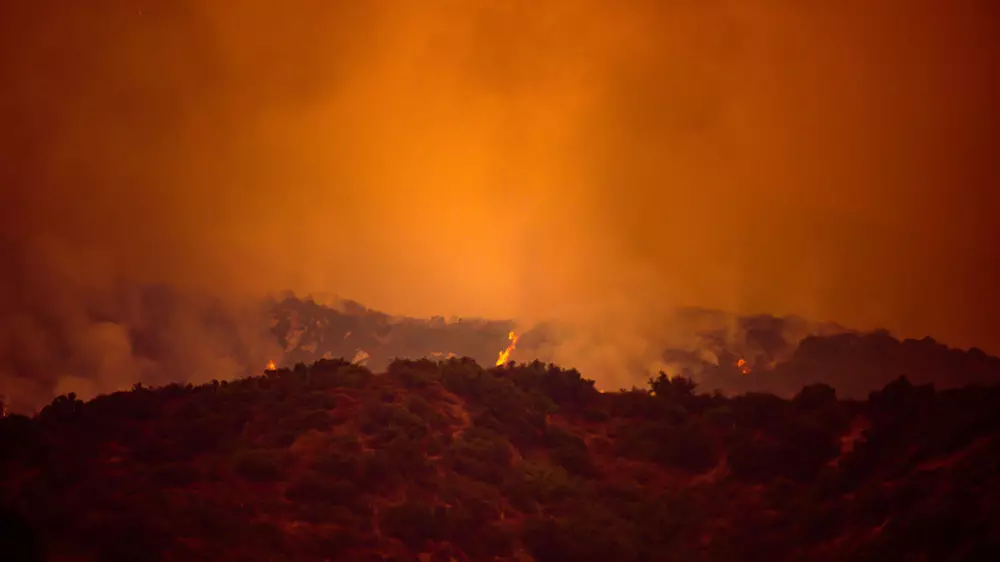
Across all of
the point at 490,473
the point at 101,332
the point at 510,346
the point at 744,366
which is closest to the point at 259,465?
the point at 490,473

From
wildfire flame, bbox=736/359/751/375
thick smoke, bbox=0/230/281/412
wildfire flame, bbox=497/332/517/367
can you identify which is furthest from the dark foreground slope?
wildfire flame, bbox=736/359/751/375

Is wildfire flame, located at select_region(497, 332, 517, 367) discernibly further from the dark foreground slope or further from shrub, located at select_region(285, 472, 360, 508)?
shrub, located at select_region(285, 472, 360, 508)

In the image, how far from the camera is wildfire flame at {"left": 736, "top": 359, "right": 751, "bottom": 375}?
24.8m

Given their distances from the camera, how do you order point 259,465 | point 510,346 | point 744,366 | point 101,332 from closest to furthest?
point 259,465
point 101,332
point 510,346
point 744,366

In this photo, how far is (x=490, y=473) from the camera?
35.1 feet

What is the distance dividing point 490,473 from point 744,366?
660 inches

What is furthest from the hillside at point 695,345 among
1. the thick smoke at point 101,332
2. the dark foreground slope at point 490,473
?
the dark foreground slope at point 490,473

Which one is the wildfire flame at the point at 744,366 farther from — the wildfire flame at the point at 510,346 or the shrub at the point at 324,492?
the shrub at the point at 324,492

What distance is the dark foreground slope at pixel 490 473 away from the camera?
8.75 metres

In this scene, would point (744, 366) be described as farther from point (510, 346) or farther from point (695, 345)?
point (510, 346)

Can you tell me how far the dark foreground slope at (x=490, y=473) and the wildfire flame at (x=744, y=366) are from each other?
12.7 meters

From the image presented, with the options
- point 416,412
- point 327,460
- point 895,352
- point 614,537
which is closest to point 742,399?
point 614,537

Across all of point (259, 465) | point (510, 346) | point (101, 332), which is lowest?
point (259, 465)

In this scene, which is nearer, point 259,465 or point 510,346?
point 259,465
